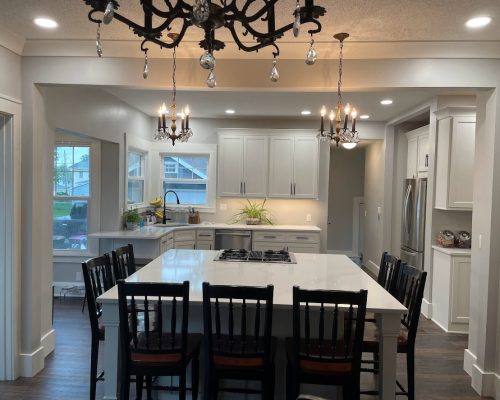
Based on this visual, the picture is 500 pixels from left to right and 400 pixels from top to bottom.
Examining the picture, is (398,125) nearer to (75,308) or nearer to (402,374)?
(402,374)

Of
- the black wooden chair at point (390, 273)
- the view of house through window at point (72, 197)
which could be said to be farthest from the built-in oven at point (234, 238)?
the black wooden chair at point (390, 273)

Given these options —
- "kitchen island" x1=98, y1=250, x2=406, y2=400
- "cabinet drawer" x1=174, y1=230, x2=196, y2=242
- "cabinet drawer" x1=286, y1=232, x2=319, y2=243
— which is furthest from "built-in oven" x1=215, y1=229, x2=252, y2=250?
"kitchen island" x1=98, y1=250, x2=406, y2=400

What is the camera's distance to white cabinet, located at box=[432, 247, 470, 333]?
4480 millimetres

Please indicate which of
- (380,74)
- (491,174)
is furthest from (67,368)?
(491,174)

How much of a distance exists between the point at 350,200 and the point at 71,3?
24.0 feet

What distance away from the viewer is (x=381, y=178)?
6.93m

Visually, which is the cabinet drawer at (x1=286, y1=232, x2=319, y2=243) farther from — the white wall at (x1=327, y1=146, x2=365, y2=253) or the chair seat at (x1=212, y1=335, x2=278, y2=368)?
the chair seat at (x1=212, y1=335, x2=278, y2=368)

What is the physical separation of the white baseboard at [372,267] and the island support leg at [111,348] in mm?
5683

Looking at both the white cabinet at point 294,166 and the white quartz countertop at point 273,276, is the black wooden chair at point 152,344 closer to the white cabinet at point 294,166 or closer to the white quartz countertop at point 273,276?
the white quartz countertop at point 273,276

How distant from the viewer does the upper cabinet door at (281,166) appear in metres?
6.46

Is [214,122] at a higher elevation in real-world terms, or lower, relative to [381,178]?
higher

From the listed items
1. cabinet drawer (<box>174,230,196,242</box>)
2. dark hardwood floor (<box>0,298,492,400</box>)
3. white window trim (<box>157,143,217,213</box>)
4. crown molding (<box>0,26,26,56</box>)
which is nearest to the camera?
crown molding (<box>0,26,26,56</box>)

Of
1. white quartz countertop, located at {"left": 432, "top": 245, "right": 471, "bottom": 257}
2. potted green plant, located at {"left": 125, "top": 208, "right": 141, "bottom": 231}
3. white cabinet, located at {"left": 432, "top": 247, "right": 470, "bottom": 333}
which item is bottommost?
white cabinet, located at {"left": 432, "top": 247, "right": 470, "bottom": 333}

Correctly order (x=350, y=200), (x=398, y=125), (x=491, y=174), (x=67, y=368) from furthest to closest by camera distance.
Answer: (x=350, y=200)
(x=398, y=125)
(x=67, y=368)
(x=491, y=174)
